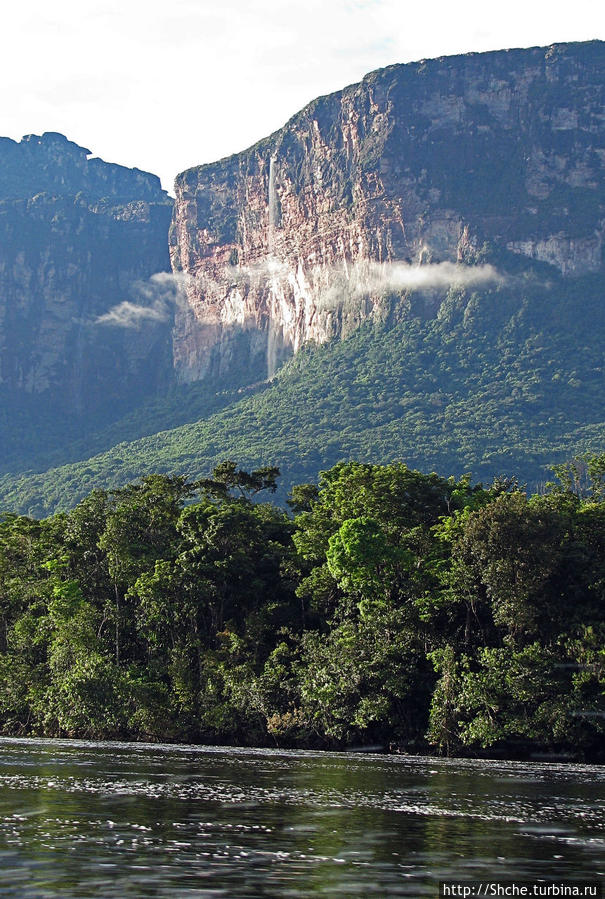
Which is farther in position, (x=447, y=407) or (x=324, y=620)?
(x=447, y=407)

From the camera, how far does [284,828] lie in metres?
27.8

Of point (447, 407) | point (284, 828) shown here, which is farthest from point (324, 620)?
point (447, 407)

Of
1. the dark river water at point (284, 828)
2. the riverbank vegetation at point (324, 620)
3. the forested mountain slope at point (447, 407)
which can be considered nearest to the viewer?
the dark river water at point (284, 828)

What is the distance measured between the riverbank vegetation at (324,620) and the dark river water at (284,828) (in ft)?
24.5

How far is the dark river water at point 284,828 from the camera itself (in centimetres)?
2130

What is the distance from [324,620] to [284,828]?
120ft

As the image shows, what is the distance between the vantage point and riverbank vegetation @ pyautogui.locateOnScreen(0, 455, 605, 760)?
5325 cm

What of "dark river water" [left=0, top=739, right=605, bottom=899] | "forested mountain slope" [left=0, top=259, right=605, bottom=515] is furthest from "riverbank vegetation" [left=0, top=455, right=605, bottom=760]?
"forested mountain slope" [left=0, top=259, right=605, bottom=515]

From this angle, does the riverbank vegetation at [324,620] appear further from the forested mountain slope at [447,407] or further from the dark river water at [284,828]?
the forested mountain slope at [447,407]

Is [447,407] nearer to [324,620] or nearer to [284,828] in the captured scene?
[324,620]

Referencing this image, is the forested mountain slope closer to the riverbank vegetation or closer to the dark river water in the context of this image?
the riverbank vegetation

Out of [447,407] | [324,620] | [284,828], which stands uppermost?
[447,407]

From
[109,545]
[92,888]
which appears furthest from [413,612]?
[92,888]

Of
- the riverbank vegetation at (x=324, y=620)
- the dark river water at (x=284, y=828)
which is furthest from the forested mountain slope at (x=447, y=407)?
the dark river water at (x=284, y=828)
